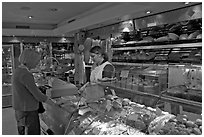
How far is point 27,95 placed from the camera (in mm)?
2566

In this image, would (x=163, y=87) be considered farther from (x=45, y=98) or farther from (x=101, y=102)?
(x=45, y=98)

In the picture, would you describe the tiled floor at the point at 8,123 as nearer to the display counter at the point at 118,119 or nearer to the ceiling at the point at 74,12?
the display counter at the point at 118,119

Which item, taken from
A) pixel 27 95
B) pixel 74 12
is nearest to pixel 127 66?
pixel 74 12

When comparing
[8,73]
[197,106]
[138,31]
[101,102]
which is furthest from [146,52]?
[8,73]

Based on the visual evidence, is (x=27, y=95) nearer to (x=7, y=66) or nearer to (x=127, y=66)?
(x=127, y=66)

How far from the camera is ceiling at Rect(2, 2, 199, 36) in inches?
133

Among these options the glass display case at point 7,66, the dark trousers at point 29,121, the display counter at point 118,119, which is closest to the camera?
the display counter at point 118,119

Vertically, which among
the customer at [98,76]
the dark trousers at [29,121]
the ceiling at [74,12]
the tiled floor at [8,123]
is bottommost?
the tiled floor at [8,123]

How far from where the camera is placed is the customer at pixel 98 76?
2.46m

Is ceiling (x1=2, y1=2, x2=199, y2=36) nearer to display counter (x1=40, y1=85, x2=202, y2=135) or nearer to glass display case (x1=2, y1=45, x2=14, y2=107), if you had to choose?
glass display case (x1=2, y1=45, x2=14, y2=107)

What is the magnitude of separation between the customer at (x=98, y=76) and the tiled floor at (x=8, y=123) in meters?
2.30

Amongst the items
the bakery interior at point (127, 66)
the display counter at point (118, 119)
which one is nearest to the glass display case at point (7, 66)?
the bakery interior at point (127, 66)

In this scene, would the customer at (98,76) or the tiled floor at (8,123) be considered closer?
the customer at (98,76)

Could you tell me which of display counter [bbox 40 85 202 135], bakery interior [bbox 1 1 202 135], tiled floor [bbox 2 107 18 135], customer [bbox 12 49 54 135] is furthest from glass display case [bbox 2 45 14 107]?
display counter [bbox 40 85 202 135]
